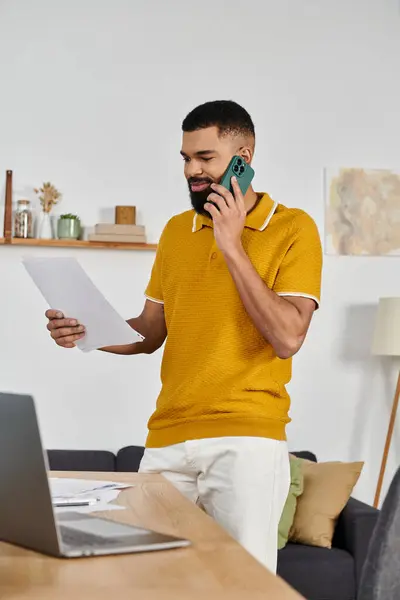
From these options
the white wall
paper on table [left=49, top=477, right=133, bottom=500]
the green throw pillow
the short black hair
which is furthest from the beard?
the white wall

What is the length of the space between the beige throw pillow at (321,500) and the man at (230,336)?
1.70 meters

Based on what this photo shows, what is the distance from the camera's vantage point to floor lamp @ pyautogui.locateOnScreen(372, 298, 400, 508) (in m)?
4.15

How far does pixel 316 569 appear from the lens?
3.46 meters

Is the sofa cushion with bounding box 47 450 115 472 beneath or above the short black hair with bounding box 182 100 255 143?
beneath

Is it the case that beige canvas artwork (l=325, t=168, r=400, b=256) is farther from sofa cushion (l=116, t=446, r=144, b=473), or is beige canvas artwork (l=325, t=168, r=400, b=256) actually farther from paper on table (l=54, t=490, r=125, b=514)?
paper on table (l=54, t=490, r=125, b=514)

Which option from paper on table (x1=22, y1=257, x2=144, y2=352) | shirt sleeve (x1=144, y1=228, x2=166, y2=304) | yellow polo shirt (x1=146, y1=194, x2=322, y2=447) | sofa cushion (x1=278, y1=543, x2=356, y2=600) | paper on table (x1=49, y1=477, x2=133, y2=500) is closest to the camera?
paper on table (x1=49, y1=477, x2=133, y2=500)

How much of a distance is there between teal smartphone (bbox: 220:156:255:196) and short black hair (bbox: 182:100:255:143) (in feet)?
0.27

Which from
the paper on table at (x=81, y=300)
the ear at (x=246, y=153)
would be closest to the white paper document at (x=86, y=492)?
the paper on table at (x=81, y=300)

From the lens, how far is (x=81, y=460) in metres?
3.94

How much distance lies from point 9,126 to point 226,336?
2542 mm

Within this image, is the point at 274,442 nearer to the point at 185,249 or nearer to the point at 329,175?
the point at 185,249

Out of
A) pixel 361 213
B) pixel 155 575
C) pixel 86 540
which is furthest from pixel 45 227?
pixel 155 575

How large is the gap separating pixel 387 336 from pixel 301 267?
2.26 meters

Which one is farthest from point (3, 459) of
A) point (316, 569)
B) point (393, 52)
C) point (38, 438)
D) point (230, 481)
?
point (393, 52)
